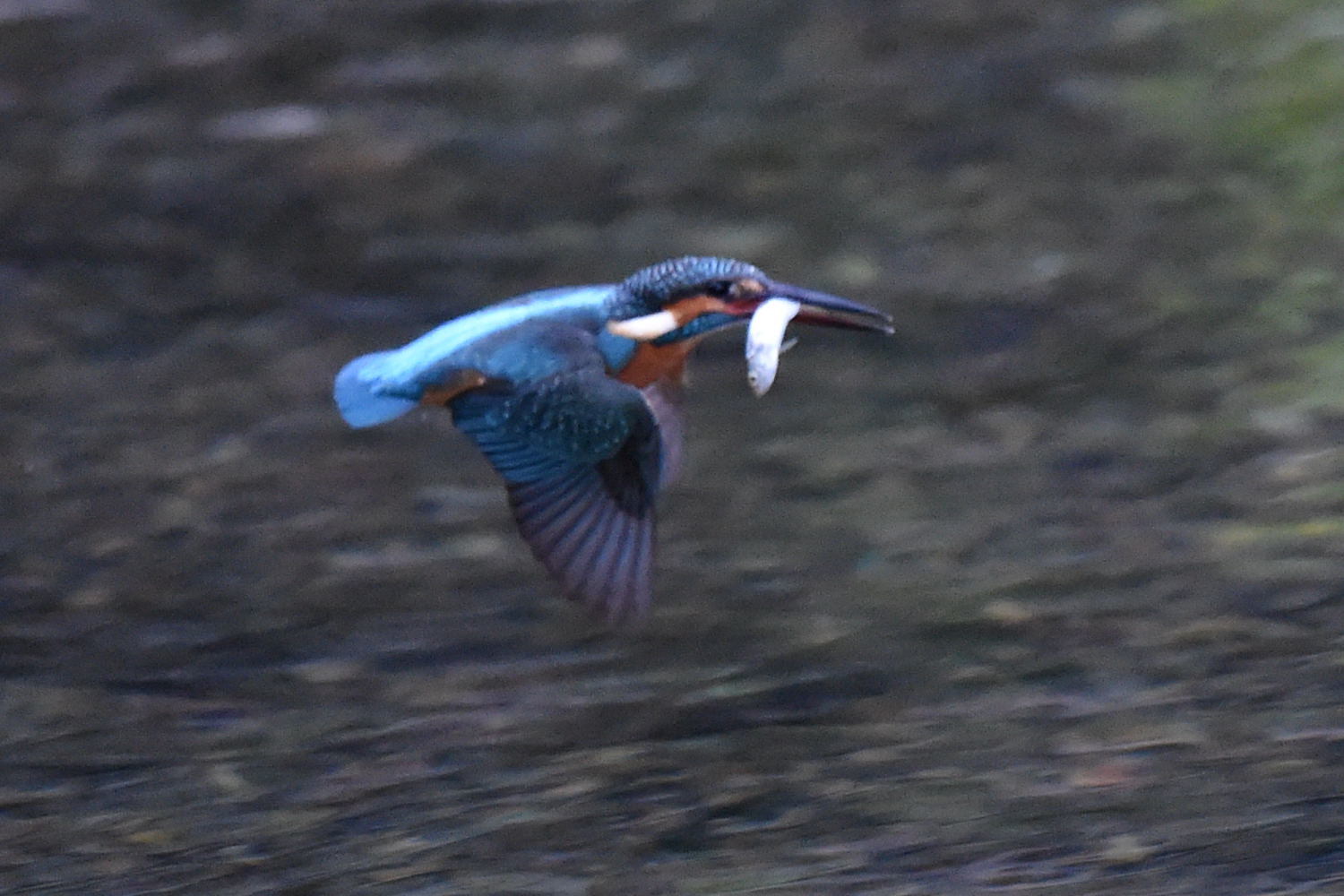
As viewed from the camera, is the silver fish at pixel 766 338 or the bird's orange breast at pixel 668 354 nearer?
the silver fish at pixel 766 338

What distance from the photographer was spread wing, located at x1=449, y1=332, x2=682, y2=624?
2916 mm

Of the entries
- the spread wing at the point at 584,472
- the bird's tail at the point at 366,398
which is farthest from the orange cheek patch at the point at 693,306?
the bird's tail at the point at 366,398

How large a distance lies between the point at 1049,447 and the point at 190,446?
185cm

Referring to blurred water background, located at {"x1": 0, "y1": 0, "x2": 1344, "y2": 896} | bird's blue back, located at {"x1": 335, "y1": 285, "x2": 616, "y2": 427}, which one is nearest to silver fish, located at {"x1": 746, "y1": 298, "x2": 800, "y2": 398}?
bird's blue back, located at {"x1": 335, "y1": 285, "x2": 616, "y2": 427}

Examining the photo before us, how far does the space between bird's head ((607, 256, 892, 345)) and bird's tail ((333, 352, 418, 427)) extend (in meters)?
0.37

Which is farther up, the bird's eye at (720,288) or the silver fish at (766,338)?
the bird's eye at (720,288)

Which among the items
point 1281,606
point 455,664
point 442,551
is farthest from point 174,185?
point 1281,606

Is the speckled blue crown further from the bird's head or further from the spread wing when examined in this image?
the spread wing

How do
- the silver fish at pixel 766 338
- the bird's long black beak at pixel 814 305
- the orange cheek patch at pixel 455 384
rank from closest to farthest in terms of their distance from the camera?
the silver fish at pixel 766 338, the bird's long black beak at pixel 814 305, the orange cheek patch at pixel 455 384

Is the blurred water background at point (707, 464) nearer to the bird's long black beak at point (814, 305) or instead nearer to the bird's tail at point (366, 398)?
the bird's tail at point (366, 398)

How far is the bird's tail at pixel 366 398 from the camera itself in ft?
9.96

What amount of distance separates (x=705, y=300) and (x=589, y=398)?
8.8 inches

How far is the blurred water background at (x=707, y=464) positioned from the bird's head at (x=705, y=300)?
2.34 ft

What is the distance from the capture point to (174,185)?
5.59 m
